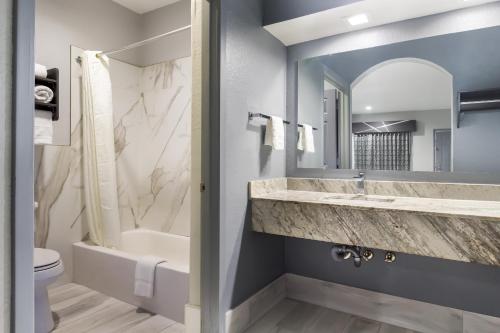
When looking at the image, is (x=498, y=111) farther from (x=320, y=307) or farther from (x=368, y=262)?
(x=320, y=307)

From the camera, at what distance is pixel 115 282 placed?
2482mm

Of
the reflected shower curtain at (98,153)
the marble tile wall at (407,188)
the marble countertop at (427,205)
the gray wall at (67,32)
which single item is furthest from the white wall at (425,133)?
the gray wall at (67,32)

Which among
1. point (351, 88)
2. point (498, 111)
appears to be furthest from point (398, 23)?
point (498, 111)

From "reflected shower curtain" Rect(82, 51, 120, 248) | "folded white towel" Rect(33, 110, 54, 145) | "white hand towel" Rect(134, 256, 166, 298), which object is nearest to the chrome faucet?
"white hand towel" Rect(134, 256, 166, 298)

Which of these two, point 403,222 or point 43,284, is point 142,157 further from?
point 403,222

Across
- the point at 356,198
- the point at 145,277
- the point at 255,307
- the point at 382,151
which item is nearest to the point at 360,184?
the point at 356,198

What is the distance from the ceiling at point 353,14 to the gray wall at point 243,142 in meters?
0.16

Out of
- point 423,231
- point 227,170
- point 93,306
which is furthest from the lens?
point 93,306

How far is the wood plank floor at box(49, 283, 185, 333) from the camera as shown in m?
2.04

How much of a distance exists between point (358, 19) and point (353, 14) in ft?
0.24

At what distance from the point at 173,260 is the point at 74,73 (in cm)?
194

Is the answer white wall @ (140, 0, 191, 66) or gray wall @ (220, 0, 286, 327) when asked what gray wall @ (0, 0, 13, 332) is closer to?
gray wall @ (220, 0, 286, 327)

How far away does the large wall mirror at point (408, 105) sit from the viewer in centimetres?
195

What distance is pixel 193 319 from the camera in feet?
6.23
